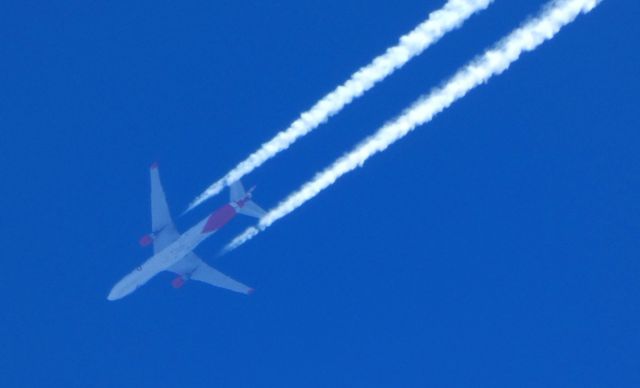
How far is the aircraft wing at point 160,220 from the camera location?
28.6 meters

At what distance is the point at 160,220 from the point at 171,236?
75 centimetres

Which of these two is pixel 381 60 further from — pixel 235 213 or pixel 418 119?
pixel 235 213

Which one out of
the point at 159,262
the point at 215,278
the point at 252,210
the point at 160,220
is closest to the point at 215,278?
the point at 215,278

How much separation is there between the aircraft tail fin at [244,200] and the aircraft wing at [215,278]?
121 inches

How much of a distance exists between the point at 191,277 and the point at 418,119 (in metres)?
10.8

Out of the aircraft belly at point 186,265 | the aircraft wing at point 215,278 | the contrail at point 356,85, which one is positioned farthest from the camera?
the aircraft belly at point 186,265

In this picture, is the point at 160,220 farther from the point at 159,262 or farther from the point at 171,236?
the point at 159,262

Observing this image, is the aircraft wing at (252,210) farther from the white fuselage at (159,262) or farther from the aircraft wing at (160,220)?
the aircraft wing at (160,220)

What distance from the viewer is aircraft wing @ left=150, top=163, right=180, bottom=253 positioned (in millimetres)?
28578

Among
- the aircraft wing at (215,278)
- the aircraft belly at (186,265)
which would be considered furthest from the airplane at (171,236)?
the aircraft belly at (186,265)

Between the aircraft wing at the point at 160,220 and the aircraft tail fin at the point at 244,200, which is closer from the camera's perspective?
the aircraft tail fin at the point at 244,200

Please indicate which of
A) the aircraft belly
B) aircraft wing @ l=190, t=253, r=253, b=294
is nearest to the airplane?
aircraft wing @ l=190, t=253, r=253, b=294

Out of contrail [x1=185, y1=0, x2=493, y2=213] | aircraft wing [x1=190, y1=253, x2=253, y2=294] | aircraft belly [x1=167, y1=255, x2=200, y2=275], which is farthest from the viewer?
aircraft belly [x1=167, y1=255, x2=200, y2=275]

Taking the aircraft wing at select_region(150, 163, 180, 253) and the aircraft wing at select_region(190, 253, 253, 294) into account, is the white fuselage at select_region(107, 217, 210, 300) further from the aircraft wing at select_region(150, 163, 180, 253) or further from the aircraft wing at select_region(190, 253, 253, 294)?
the aircraft wing at select_region(190, 253, 253, 294)
